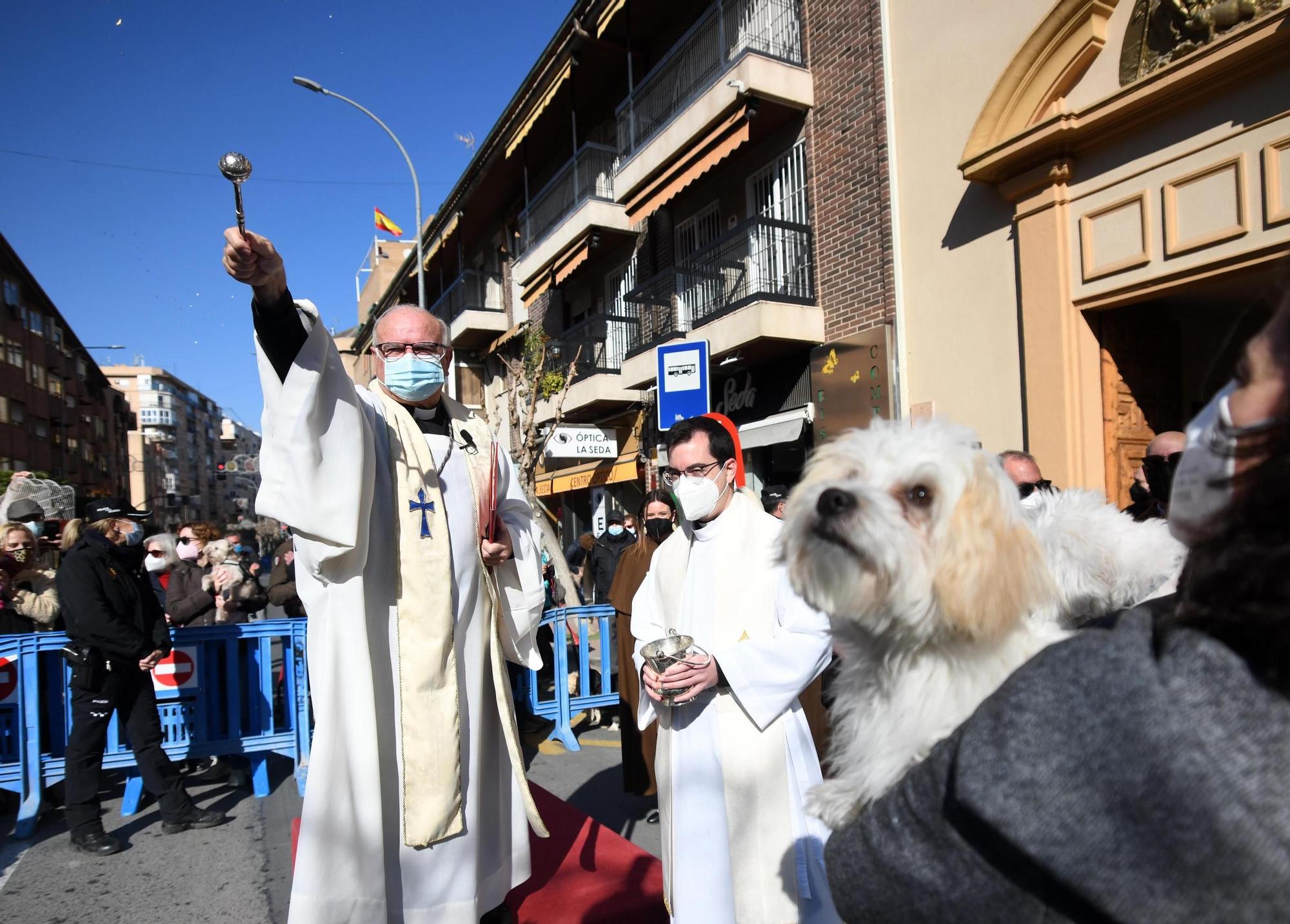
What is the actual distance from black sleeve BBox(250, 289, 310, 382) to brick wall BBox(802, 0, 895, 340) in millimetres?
8420

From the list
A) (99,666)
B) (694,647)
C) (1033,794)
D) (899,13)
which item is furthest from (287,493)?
(899,13)

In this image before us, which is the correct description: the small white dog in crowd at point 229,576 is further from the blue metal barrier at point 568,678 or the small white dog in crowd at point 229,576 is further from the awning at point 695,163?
the awning at point 695,163

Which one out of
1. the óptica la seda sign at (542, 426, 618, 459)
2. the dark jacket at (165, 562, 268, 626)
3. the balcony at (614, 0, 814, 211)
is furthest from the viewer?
the óptica la seda sign at (542, 426, 618, 459)

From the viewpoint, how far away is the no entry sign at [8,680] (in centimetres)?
519

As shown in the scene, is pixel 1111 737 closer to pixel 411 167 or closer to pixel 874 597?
pixel 874 597

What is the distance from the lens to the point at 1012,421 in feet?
25.6

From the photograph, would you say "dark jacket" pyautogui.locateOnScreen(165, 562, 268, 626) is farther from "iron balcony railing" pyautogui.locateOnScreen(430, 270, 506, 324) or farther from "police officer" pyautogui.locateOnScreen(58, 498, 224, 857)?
"iron balcony railing" pyautogui.locateOnScreen(430, 270, 506, 324)

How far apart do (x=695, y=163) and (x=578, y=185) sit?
19.2 ft

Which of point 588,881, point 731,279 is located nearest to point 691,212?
point 731,279

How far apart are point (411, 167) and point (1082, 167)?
14478mm

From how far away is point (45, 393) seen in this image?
47.2 meters

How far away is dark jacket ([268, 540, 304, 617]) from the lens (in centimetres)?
780

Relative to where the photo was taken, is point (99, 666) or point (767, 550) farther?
point (99, 666)

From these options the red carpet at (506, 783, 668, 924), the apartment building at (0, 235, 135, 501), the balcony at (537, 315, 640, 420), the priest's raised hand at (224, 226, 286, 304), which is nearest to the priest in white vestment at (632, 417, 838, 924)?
the red carpet at (506, 783, 668, 924)
